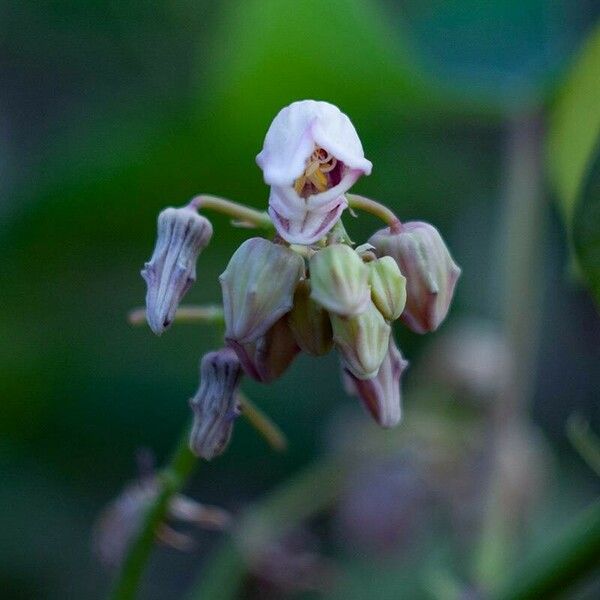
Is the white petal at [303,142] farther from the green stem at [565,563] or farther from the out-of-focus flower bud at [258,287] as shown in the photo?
the green stem at [565,563]

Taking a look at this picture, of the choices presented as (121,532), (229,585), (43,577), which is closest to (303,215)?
(121,532)

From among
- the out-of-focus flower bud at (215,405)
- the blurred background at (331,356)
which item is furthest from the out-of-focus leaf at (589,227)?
the blurred background at (331,356)

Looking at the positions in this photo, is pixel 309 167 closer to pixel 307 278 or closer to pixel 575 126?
pixel 307 278

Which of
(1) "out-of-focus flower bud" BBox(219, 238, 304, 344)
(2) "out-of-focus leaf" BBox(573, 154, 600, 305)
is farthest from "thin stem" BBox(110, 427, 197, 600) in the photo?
(2) "out-of-focus leaf" BBox(573, 154, 600, 305)

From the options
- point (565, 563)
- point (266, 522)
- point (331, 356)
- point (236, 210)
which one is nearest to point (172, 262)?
point (236, 210)

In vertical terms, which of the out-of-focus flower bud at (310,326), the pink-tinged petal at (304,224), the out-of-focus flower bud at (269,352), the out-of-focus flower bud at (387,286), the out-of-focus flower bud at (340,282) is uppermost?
the pink-tinged petal at (304,224)

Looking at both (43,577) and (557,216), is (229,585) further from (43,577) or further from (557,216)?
(557,216)
